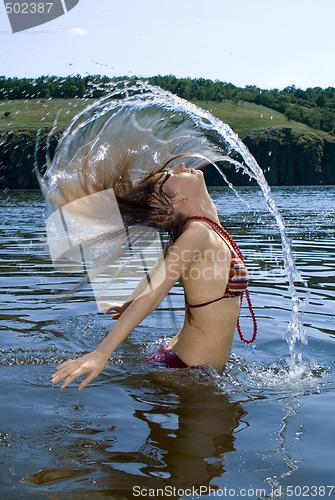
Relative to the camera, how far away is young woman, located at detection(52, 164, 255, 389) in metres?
5.59

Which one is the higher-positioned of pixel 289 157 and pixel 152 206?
pixel 152 206

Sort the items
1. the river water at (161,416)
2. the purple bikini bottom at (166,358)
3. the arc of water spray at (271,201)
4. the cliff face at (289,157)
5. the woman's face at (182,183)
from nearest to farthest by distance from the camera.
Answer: the river water at (161,416), the woman's face at (182,183), the purple bikini bottom at (166,358), the arc of water spray at (271,201), the cliff face at (289,157)

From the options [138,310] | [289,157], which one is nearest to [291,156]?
[289,157]

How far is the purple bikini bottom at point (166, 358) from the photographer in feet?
20.2

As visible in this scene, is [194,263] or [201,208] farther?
[201,208]

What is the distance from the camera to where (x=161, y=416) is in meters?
5.23

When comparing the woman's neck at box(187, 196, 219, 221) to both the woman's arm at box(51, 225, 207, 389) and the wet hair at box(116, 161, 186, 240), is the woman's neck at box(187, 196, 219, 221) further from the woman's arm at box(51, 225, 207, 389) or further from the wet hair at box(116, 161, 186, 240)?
the woman's arm at box(51, 225, 207, 389)

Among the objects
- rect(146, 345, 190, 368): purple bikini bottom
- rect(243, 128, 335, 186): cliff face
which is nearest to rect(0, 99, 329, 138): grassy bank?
rect(243, 128, 335, 186): cliff face

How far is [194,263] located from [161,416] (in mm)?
1280

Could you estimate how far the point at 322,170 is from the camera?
116m

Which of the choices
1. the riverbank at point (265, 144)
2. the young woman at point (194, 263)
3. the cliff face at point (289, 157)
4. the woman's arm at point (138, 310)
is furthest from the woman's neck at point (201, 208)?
the cliff face at point (289, 157)

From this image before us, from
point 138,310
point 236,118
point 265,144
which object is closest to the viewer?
point 138,310

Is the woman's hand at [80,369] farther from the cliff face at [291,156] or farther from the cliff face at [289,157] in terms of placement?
the cliff face at [289,157]

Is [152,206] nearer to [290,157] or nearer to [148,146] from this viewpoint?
[148,146]
